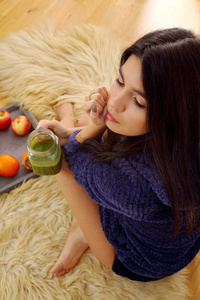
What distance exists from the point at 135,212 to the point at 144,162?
5.3 inches

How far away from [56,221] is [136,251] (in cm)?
41

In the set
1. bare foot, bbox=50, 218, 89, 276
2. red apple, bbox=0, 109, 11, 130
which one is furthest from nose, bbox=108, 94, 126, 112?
red apple, bbox=0, 109, 11, 130

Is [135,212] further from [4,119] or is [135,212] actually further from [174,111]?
[4,119]

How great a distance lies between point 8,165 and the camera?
1.21 m

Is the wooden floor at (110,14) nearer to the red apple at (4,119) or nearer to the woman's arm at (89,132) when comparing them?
the red apple at (4,119)

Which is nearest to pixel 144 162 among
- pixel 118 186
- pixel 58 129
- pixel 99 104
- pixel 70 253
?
pixel 118 186

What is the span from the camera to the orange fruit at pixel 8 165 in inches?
47.4

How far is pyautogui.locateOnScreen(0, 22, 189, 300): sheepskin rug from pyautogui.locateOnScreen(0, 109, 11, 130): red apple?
0.12 m

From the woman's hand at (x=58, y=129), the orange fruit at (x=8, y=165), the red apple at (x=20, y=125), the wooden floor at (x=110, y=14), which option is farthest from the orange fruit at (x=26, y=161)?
the wooden floor at (x=110, y=14)

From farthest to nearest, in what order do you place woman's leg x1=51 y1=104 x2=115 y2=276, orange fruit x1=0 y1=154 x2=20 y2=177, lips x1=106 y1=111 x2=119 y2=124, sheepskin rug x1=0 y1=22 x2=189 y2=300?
orange fruit x1=0 y1=154 x2=20 y2=177 → sheepskin rug x1=0 y1=22 x2=189 y2=300 → woman's leg x1=51 y1=104 x2=115 y2=276 → lips x1=106 y1=111 x2=119 y2=124

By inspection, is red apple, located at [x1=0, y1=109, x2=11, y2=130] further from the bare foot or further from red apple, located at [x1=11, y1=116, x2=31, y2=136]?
the bare foot

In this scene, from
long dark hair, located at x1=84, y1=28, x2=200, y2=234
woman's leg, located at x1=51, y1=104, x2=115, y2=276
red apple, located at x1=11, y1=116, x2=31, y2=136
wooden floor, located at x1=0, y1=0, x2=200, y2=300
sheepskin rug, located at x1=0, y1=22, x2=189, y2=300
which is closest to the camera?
long dark hair, located at x1=84, y1=28, x2=200, y2=234

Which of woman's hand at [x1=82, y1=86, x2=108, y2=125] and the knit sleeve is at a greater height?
woman's hand at [x1=82, y1=86, x2=108, y2=125]

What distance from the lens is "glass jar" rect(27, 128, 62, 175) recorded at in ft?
2.62
